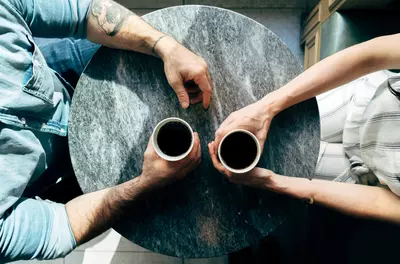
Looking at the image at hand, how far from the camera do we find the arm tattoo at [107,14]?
0.93 metres

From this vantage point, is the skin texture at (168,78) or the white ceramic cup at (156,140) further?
the skin texture at (168,78)

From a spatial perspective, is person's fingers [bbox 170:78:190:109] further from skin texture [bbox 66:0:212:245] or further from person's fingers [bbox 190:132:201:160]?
person's fingers [bbox 190:132:201:160]

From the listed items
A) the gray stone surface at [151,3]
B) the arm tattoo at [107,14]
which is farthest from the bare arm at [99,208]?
the gray stone surface at [151,3]

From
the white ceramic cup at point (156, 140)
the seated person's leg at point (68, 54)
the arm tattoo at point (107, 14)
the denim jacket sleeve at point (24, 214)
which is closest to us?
the white ceramic cup at point (156, 140)

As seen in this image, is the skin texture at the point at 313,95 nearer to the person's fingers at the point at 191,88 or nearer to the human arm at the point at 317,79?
the human arm at the point at 317,79

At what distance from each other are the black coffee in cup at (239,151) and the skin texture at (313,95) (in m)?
0.04

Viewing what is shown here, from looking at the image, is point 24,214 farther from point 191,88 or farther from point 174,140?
point 191,88

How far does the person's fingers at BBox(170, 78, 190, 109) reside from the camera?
0.86 meters

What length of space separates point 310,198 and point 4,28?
939 millimetres

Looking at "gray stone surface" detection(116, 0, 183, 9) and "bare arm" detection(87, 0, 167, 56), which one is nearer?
"bare arm" detection(87, 0, 167, 56)

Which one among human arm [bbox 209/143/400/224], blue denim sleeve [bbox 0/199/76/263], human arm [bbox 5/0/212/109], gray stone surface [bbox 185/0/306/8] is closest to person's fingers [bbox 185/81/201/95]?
human arm [bbox 5/0/212/109]

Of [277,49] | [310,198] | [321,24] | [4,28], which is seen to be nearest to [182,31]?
[277,49]

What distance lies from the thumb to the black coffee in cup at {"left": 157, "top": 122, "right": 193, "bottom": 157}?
129 mm

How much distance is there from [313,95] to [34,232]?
84cm
